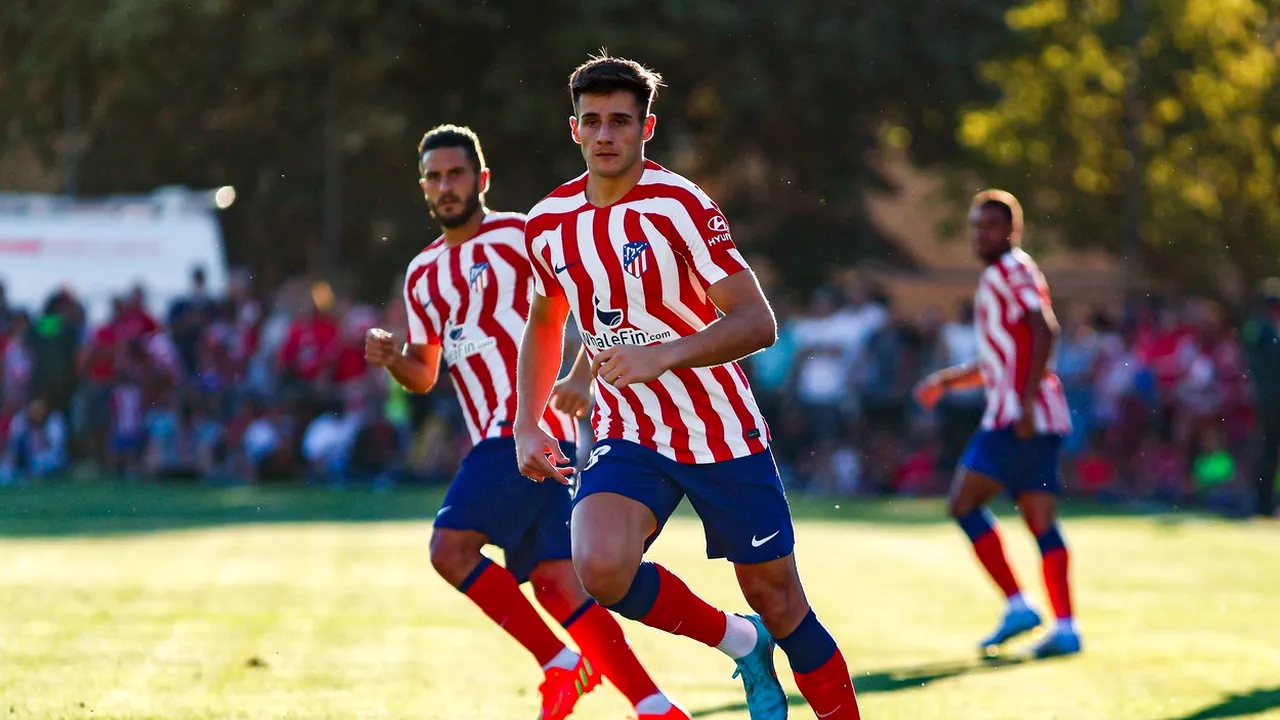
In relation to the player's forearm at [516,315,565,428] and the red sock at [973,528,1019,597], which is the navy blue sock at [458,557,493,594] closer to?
the player's forearm at [516,315,565,428]

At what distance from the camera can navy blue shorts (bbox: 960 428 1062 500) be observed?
10.5 meters

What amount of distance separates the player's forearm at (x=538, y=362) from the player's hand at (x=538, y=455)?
24cm

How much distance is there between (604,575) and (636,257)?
40.7 inches

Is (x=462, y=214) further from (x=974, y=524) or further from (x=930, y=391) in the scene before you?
(x=974, y=524)

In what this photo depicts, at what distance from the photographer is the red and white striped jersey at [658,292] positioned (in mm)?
6152

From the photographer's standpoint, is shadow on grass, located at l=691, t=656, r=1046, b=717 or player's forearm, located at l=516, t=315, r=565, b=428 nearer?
player's forearm, located at l=516, t=315, r=565, b=428

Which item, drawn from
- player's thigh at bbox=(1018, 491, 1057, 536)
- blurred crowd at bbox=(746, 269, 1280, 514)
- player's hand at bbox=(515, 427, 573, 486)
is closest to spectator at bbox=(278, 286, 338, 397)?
blurred crowd at bbox=(746, 269, 1280, 514)

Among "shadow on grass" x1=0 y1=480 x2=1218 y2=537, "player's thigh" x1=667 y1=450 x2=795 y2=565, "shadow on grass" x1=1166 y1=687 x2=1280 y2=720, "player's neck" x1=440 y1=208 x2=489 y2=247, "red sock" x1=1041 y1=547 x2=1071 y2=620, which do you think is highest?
"player's neck" x1=440 y1=208 x2=489 y2=247

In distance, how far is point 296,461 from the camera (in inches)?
928

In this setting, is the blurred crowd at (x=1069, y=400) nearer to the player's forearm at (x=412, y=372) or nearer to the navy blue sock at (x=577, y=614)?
the player's forearm at (x=412, y=372)

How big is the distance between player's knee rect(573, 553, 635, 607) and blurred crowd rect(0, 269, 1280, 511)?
16.0 metres

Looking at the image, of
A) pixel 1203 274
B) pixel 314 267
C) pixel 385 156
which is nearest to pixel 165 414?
pixel 385 156

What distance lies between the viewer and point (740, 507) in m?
6.21

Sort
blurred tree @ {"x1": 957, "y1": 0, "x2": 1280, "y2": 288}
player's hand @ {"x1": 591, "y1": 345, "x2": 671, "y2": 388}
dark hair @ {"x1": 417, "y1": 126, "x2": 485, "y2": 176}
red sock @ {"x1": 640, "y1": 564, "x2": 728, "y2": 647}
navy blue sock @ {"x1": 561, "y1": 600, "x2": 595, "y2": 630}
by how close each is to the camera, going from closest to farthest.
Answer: player's hand @ {"x1": 591, "y1": 345, "x2": 671, "y2": 388} → red sock @ {"x1": 640, "y1": 564, "x2": 728, "y2": 647} → navy blue sock @ {"x1": 561, "y1": 600, "x2": 595, "y2": 630} → dark hair @ {"x1": 417, "y1": 126, "x2": 485, "y2": 176} → blurred tree @ {"x1": 957, "y1": 0, "x2": 1280, "y2": 288}
